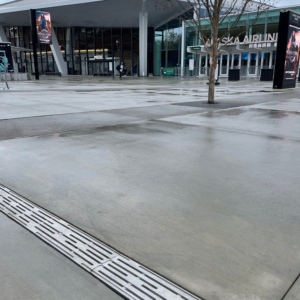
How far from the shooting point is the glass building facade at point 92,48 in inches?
1934

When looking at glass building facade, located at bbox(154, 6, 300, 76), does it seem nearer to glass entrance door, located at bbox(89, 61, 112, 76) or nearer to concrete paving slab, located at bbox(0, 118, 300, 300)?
glass entrance door, located at bbox(89, 61, 112, 76)

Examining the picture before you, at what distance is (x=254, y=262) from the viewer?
1962 millimetres

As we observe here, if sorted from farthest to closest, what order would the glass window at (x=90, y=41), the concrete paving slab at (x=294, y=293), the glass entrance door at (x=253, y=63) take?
1. the glass window at (x=90, y=41)
2. the glass entrance door at (x=253, y=63)
3. the concrete paving slab at (x=294, y=293)

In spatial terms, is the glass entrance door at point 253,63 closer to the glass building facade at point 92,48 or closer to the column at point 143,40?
the column at point 143,40

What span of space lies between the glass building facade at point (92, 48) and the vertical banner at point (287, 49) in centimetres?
3177

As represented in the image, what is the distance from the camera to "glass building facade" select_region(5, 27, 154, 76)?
49.1 m

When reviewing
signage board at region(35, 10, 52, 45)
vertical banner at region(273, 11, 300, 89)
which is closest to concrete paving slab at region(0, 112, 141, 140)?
vertical banner at region(273, 11, 300, 89)

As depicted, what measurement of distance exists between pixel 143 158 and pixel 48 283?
257 cm

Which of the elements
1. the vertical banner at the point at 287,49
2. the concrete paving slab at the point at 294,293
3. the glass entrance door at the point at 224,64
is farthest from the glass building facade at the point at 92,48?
the concrete paving slab at the point at 294,293

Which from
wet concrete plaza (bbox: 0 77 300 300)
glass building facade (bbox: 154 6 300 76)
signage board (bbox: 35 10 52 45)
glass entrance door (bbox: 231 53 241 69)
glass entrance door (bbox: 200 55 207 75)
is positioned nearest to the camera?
wet concrete plaza (bbox: 0 77 300 300)

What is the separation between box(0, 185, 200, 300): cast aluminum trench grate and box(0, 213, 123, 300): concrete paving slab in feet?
0.21

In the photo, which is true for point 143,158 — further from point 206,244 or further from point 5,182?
point 206,244

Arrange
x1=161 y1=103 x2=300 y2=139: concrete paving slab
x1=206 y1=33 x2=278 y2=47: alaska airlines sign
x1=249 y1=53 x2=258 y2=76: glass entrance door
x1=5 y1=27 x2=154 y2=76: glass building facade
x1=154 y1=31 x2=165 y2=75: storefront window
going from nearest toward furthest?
1. x1=161 y1=103 x2=300 y2=139: concrete paving slab
2. x1=206 y1=33 x2=278 y2=47: alaska airlines sign
3. x1=249 y1=53 x2=258 y2=76: glass entrance door
4. x1=154 y1=31 x2=165 y2=75: storefront window
5. x1=5 y1=27 x2=154 y2=76: glass building facade

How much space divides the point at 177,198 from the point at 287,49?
17.2 meters
